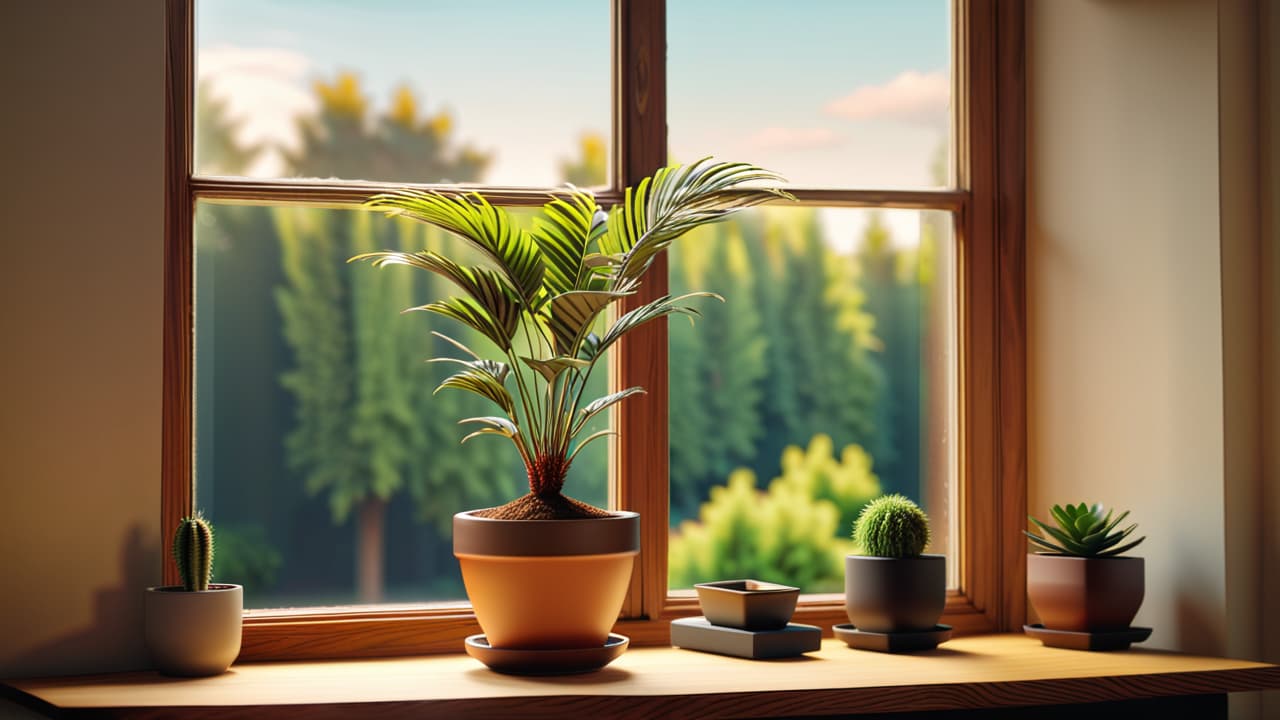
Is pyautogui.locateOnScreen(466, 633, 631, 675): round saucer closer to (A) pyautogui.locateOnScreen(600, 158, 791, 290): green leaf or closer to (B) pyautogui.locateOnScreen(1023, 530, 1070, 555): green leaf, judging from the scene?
(A) pyautogui.locateOnScreen(600, 158, 791, 290): green leaf

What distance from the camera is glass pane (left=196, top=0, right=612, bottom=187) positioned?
251cm

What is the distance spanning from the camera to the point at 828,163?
278cm

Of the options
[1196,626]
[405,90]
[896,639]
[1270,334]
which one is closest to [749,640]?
[896,639]

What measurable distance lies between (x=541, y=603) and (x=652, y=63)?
1.17 meters

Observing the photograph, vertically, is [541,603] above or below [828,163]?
below

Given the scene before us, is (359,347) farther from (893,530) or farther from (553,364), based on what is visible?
(893,530)

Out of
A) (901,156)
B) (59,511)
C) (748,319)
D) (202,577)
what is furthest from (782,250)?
(59,511)

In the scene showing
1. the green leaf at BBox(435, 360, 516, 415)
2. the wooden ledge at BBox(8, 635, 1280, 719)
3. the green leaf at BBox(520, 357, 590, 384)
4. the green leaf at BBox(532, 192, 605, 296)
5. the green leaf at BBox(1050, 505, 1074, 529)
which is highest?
the green leaf at BBox(532, 192, 605, 296)

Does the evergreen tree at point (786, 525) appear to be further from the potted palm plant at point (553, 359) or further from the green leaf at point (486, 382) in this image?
the green leaf at point (486, 382)

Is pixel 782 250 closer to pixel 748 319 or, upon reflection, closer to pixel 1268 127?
pixel 748 319

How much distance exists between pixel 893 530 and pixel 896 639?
210mm

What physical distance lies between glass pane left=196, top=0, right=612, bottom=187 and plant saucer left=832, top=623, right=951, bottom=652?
3.53ft

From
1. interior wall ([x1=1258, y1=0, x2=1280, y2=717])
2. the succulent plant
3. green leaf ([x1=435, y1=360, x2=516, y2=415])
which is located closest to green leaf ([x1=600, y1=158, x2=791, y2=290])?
green leaf ([x1=435, y1=360, x2=516, y2=415])

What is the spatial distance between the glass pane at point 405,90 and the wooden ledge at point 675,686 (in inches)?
39.2
